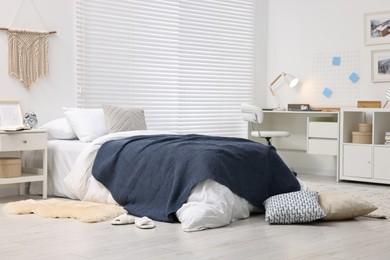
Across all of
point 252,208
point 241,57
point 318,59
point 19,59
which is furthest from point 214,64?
point 252,208

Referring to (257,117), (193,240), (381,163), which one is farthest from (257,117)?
(193,240)

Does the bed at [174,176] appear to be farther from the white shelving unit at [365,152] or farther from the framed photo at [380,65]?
the framed photo at [380,65]

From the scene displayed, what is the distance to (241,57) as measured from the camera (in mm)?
7941

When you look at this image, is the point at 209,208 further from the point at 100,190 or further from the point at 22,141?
the point at 22,141

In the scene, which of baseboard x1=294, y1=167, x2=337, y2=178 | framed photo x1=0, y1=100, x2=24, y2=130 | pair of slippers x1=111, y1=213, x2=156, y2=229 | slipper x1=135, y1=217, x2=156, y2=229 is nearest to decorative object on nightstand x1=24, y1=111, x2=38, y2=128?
framed photo x1=0, y1=100, x2=24, y2=130

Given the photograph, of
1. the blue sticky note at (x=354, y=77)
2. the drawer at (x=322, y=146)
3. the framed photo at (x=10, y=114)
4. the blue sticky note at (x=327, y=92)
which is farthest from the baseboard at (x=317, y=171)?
the framed photo at (x=10, y=114)

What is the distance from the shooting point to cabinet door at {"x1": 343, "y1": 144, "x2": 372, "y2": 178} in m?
6.55

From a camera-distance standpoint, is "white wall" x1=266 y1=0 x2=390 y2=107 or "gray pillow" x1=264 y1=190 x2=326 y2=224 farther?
"white wall" x1=266 y1=0 x2=390 y2=107

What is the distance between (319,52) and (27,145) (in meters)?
3.76

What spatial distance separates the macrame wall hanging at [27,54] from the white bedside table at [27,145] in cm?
68

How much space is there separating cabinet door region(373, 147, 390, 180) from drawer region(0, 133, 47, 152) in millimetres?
3255

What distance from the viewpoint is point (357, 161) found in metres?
6.64

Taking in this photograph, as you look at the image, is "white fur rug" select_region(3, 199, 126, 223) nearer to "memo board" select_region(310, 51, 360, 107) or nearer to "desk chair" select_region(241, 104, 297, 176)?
"desk chair" select_region(241, 104, 297, 176)

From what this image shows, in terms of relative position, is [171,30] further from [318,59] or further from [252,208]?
[252,208]
